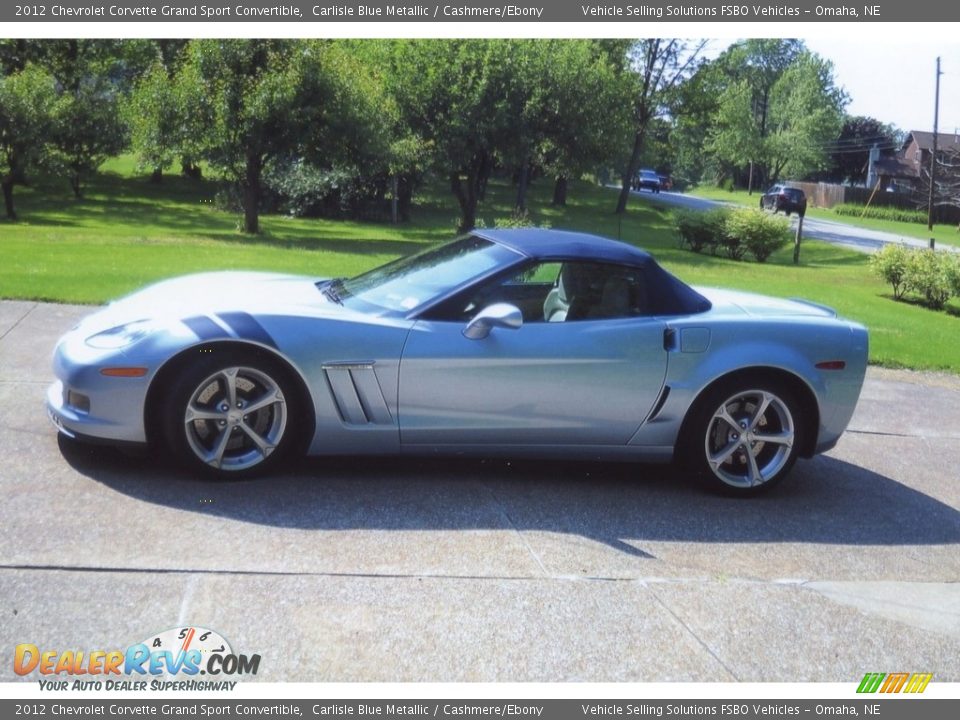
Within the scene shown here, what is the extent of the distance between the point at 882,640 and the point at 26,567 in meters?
3.38

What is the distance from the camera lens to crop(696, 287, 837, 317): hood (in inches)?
232

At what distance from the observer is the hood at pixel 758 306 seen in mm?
5895

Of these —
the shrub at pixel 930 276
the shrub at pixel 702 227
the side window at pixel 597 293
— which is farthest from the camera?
the shrub at pixel 702 227

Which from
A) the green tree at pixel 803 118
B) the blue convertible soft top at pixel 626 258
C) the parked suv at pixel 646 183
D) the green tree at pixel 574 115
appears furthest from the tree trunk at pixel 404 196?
the green tree at pixel 803 118

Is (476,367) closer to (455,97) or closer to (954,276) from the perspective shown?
(954,276)

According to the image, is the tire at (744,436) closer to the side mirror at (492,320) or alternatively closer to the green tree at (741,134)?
the side mirror at (492,320)

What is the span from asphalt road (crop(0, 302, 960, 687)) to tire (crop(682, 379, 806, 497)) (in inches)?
5.8

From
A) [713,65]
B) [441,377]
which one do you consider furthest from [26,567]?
[713,65]

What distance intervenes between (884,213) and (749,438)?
63380 mm

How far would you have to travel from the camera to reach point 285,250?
21.1 m

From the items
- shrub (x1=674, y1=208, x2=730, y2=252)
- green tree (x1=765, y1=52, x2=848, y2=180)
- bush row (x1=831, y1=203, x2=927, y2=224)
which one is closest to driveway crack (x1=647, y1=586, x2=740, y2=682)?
shrub (x1=674, y1=208, x2=730, y2=252)
